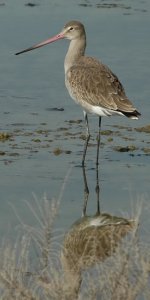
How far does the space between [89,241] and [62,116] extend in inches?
144

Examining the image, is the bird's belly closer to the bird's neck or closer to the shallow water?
the shallow water

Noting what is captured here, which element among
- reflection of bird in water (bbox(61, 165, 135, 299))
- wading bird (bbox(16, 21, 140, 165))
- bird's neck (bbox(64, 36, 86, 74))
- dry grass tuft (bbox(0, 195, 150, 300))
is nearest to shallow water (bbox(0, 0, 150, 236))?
reflection of bird in water (bbox(61, 165, 135, 299))

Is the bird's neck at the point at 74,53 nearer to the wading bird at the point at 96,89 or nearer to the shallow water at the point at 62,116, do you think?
the wading bird at the point at 96,89

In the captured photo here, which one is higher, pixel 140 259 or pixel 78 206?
pixel 140 259

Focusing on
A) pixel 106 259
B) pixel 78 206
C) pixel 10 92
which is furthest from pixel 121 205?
pixel 10 92

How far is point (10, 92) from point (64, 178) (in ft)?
8.51

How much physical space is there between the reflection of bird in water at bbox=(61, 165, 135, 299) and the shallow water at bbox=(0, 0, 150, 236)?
0.42 ft

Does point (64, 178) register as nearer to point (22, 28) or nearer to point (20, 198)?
point (20, 198)

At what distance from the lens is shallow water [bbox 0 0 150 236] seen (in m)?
7.87

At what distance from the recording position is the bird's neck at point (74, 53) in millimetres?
9481

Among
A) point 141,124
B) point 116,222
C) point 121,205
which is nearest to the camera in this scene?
point 116,222

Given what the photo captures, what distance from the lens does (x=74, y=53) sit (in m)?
9.59

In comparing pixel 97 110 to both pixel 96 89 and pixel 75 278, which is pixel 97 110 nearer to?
pixel 96 89

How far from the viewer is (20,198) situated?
7.67 meters
